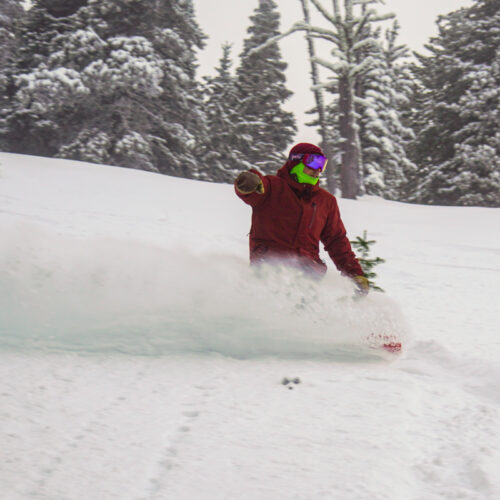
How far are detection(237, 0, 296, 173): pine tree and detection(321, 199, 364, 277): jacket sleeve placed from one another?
90.4 ft

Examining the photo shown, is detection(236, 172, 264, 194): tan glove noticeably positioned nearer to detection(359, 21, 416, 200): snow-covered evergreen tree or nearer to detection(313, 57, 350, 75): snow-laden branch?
detection(313, 57, 350, 75): snow-laden branch

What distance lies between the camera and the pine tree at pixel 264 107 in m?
32.1

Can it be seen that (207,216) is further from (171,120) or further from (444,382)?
(171,120)

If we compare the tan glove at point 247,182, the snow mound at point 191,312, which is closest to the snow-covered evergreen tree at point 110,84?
the snow mound at point 191,312

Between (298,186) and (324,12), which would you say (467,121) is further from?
(298,186)

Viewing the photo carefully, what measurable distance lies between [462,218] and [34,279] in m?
12.3

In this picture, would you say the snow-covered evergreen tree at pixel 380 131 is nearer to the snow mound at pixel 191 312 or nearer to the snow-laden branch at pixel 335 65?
the snow-laden branch at pixel 335 65

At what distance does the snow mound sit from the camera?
372cm

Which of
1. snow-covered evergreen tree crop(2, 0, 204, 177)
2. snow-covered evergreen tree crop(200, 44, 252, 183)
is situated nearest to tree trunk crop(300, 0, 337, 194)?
snow-covered evergreen tree crop(2, 0, 204, 177)

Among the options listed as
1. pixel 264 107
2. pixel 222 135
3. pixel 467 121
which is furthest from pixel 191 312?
pixel 264 107

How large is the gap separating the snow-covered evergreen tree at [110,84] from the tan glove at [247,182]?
17611mm

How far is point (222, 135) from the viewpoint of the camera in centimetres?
2997

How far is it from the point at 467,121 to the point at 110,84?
15.1 meters

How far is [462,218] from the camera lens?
14352 mm
